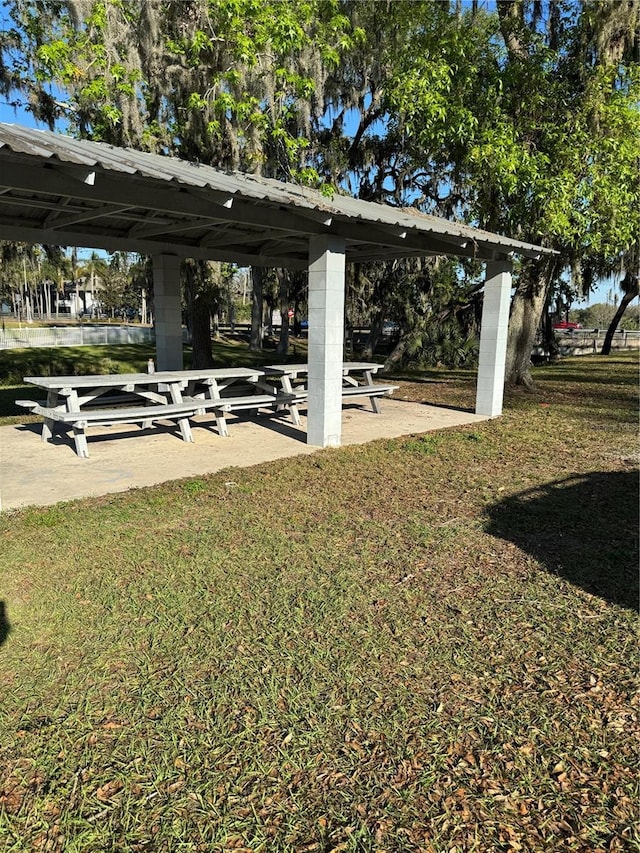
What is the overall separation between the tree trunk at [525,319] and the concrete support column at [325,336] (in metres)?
7.64

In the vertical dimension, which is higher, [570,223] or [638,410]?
[570,223]

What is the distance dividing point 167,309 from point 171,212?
388cm

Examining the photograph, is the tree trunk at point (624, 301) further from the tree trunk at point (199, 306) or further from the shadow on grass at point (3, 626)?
the shadow on grass at point (3, 626)

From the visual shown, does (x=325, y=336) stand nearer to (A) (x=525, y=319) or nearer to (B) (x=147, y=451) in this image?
(B) (x=147, y=451)

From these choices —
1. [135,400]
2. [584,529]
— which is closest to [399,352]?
[135,400]

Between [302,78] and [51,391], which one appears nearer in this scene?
[51,391]

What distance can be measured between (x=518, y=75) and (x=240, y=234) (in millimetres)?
6862

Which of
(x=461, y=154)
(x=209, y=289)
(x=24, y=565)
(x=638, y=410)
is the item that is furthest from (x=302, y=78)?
(x=24, y=565)

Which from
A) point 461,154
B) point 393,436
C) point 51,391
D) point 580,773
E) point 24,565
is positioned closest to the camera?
point 580,773

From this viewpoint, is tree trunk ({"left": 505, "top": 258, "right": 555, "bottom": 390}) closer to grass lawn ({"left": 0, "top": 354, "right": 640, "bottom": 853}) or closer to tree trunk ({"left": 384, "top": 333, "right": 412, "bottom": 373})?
tree trunk ({"left": 384, "top": 333, "right": 412, "bottom": 373})

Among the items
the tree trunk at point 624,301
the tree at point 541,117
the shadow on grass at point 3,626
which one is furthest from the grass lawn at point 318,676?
the tree trunk at point 624,301

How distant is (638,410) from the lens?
11156 millimetres

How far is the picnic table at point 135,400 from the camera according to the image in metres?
6.83

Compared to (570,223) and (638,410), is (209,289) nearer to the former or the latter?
(570,223)
